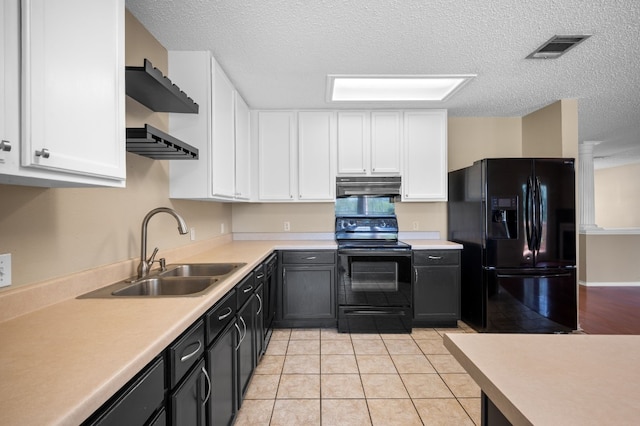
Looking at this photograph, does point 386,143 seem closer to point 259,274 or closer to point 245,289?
point 259,274

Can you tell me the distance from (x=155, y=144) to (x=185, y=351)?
105 cm

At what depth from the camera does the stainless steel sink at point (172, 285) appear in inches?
66.8

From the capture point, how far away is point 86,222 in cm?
151

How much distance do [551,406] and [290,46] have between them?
236cm

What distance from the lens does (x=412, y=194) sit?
356 centimetres

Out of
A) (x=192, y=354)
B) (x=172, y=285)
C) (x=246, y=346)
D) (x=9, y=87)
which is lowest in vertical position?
(x=246, y=346)

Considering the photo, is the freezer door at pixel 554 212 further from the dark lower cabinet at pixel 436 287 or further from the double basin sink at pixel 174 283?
the double basin sink at pixel 174 283

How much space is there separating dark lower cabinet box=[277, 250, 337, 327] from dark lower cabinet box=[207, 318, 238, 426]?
1.51 metres

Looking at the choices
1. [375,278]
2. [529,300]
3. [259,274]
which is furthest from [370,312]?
[529,300]

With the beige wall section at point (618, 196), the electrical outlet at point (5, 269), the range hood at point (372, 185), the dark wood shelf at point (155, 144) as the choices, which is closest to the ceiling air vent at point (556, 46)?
the range hood at point (372, 185)

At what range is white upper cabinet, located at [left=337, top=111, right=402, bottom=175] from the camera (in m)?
3.54

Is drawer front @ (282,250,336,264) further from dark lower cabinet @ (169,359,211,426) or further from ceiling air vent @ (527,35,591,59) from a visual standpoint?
ceiling air vent @ (527,35,591,59)

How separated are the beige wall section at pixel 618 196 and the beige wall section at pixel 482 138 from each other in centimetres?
659

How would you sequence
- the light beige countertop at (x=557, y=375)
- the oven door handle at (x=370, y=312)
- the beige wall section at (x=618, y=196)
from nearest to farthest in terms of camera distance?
the light beige countertop at (x=557, y=375) < the oven door handle at (x=370, y=312) < the beige wall section at (x=618, y=196)
